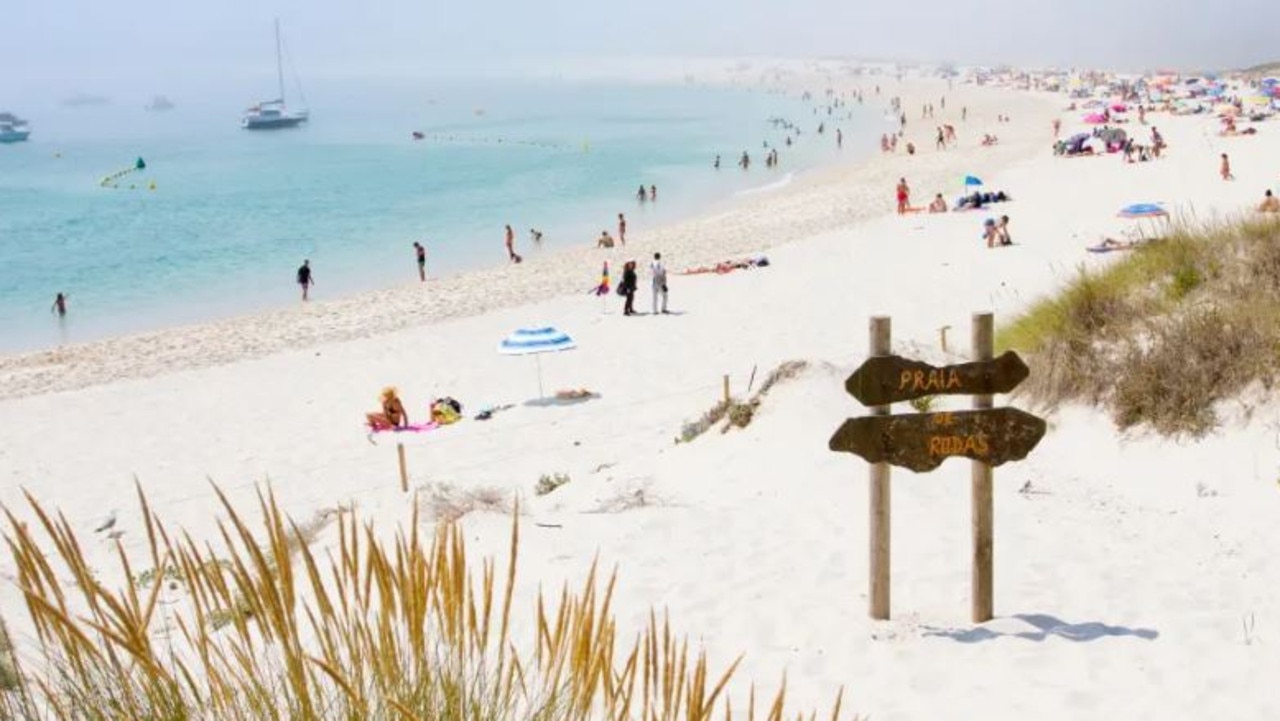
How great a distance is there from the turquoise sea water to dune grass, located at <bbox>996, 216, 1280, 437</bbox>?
2378cm

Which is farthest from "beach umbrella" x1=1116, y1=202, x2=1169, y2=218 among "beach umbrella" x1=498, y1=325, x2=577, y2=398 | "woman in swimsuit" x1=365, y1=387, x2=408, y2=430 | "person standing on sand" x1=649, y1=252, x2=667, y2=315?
"woman in swimsuit" x1=365, y1=387, x2=408, y2=430

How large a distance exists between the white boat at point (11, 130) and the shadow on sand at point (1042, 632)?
470 ft

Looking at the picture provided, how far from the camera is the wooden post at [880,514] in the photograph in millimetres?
6141

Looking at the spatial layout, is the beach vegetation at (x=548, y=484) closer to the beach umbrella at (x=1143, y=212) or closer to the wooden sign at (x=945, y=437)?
the wooden sign at (x=945, y=437)

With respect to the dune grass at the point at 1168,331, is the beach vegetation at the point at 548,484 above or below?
below

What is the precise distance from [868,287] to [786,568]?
1502 centimetres

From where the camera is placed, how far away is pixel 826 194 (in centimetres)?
4259

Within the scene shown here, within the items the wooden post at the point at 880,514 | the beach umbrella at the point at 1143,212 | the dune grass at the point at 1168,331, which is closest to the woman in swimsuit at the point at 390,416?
the dune grass at the point at 1168,331

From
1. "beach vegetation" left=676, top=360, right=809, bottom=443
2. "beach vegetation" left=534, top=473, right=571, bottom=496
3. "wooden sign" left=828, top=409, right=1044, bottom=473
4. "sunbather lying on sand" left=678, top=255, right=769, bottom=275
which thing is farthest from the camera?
"sunbather lying on sand" left=678, top=255, right=769, bottom=275

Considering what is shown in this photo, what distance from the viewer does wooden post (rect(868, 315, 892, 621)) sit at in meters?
6.14

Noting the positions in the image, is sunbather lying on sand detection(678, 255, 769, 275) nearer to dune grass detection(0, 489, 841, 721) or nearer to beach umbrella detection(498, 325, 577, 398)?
beach umbrella detection(498, 325, 577, 398)

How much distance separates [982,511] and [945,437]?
1.48ft

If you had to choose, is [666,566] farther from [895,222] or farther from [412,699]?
[895,222]

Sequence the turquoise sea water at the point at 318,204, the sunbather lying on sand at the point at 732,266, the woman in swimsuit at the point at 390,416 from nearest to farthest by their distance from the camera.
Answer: the woman in swimsuit at the point at 390,416, the sunbather lying on sand at the point at 732,266, the turquoise sea water at the point at 318,204
